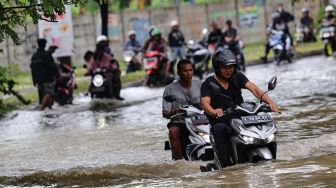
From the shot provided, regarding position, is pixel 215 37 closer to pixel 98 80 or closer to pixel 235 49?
pixel 235 49

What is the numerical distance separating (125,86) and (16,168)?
13941 millimetres

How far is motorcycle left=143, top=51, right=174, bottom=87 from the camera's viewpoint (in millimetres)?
25891

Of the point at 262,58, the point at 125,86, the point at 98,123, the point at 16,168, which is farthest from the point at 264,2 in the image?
the point at 16,168

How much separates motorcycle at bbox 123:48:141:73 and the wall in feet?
21.8

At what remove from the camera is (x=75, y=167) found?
12.2 m

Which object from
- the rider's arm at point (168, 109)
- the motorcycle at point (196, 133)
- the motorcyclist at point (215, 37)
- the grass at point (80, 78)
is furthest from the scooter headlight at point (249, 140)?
the motorcyclist at point (215, 37)

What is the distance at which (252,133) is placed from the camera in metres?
9.37

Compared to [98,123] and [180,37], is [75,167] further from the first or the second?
[180,37]

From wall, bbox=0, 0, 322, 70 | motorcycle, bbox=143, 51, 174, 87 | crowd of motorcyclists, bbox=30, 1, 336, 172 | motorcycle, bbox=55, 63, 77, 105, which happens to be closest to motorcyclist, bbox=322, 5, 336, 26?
crowd of motorcyclists, bbox=30, 1, 336, 172

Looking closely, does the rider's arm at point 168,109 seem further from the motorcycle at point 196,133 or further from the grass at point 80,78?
the grass at point 80,78

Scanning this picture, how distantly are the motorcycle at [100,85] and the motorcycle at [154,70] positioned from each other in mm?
3923

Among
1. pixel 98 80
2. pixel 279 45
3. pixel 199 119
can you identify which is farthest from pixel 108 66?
pixel 199 119

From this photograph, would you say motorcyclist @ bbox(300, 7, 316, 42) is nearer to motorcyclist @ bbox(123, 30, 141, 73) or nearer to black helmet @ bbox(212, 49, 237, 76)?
motorcyclist @ bbox(123, 30, 141, 73)

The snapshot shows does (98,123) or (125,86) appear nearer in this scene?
(98,123)
